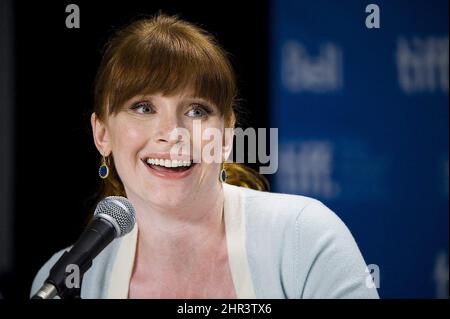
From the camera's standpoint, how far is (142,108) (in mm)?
1687

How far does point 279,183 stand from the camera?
187 cm

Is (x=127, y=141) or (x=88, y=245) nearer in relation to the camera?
(x=88, y=245)

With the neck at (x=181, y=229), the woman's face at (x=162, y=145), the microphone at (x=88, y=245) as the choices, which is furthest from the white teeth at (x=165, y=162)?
the microphone at (x=88, y=245)

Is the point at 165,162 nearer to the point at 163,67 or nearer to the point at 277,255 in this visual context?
the point at 163,67

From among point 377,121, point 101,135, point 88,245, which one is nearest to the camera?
point 88,245

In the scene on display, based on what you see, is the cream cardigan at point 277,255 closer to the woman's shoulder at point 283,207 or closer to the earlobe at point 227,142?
the woman's shoulder at point 283,207

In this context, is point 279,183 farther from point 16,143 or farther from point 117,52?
point 16,143

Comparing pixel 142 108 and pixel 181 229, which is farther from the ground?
pixel 142 108

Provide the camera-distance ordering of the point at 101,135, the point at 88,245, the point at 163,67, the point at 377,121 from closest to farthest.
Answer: the point at 88,245 < the point at 163,67 < the point at 101,135 < the point at 377,121

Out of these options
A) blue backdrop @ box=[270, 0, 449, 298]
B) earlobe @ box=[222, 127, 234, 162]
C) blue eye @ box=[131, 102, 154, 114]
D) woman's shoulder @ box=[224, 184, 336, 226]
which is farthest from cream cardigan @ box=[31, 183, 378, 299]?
blue eye @ box=[131, 102, 154, 114]

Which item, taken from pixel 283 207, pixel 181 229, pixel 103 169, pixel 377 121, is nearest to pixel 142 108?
pixel 103 169

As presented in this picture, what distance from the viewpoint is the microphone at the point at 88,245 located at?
1.20 m

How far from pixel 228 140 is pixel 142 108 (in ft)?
0.87
